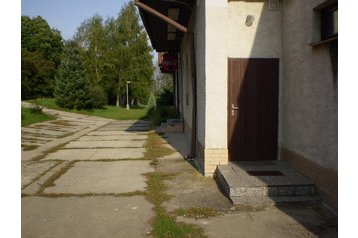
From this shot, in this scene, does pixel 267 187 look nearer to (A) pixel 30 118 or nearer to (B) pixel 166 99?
(A) pixel 30 118

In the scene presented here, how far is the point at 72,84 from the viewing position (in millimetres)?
32906

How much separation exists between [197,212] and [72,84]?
30.2m

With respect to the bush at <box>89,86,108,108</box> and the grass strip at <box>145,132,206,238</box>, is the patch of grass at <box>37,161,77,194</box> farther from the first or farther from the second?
the bush at <box>89,86,108,108</box>

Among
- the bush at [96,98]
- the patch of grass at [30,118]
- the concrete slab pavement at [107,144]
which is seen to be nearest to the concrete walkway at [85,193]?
the concrete slab pavement at [107,144]

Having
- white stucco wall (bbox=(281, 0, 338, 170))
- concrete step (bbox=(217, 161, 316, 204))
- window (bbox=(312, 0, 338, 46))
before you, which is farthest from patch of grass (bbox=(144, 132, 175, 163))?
window (bbox=(312, 0, 338, 46))

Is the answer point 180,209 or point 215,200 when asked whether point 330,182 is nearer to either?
point 215,200

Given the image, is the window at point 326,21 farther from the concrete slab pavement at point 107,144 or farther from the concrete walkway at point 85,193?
the concrete slab pavement at point 107,144

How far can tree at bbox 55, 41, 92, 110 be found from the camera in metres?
32.4

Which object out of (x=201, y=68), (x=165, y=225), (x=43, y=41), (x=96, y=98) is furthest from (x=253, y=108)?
(x=43, y=41)

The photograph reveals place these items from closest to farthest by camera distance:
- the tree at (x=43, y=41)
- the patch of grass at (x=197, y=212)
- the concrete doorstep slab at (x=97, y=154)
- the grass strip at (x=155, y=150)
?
the patch of grass at (x=197, y=212) → the grass strip at (x=155, y=150) → the concrete doorstep slab at (x=97, y=154) → the tree at (x=43, y=41)

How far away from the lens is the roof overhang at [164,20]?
27.8 feet

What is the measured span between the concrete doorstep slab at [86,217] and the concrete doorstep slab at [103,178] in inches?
19.6

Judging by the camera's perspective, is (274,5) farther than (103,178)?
No

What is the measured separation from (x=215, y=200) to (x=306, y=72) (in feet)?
8.53
